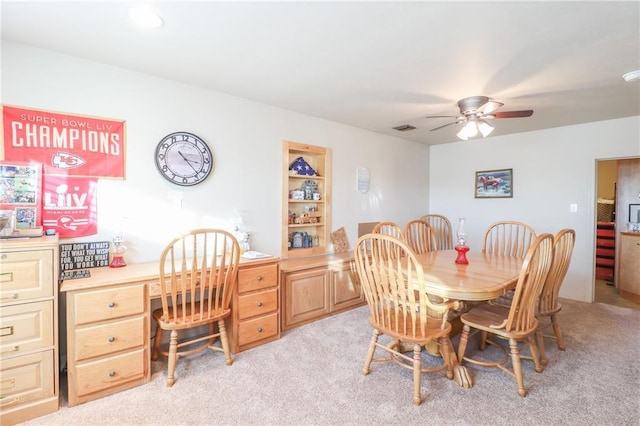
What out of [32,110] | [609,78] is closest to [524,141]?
[609,78]

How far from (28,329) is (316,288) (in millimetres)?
2240

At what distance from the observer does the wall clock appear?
2676mm

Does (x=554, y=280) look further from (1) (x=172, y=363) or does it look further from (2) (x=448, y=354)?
(1) (x=172, y=363)

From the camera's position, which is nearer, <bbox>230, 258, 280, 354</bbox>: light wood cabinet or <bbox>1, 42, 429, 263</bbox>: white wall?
<bbox>1, 42, 429, 263</bbox>: white wall

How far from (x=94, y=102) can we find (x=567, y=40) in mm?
3327

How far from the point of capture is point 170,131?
2.73m

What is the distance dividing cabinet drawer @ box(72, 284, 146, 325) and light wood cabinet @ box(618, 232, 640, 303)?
5756 millimetres

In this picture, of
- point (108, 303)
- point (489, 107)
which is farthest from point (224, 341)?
point (489, 107)

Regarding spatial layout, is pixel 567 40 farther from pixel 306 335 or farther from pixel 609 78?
pixel 306 335

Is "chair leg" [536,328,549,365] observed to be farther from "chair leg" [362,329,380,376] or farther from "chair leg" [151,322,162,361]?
"chair leg" [151,322,162,361]

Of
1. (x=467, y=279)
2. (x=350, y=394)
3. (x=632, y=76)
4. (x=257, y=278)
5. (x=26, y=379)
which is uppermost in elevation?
(x=632, y=76)

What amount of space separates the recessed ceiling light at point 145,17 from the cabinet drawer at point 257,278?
70.0 inches

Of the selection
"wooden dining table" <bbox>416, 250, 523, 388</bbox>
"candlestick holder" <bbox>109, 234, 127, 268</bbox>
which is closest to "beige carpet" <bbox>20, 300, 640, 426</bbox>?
"wooden dining table" <bbox>416, 250, 523, 388</bbox>

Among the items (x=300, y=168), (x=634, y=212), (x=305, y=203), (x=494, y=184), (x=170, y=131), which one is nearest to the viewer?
(x=170, y=131)
